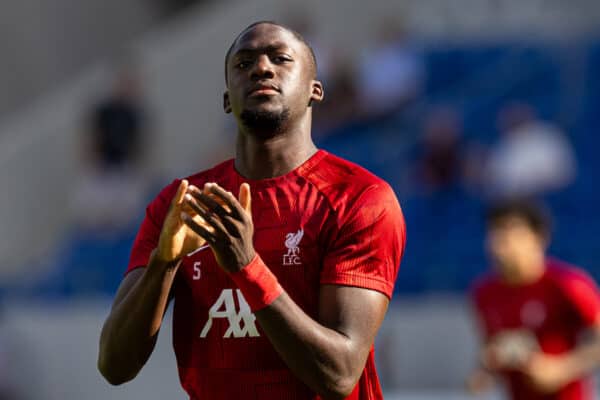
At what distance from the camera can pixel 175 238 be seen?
325cm

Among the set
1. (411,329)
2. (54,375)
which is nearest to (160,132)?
(54,375)

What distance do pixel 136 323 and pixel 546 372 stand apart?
3321mm

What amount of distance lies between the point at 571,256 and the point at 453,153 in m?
1.89

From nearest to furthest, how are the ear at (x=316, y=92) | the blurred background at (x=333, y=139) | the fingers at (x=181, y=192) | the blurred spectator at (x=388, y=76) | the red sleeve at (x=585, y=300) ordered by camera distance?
the fingers at (x=181, y=192) < the ear at (x=316, y=92) < the red sleeve at (x=585, y=300) < the blurred background at (x=333, y=139) < the blurred spectator at (x=388, y=76)

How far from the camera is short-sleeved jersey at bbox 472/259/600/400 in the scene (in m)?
6.34

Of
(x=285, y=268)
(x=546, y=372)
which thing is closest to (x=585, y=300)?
(x=546, y=372)

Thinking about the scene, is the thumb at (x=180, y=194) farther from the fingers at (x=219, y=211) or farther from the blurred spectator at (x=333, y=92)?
the blurred spectator at (x=333, y=92)

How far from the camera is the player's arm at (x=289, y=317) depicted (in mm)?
3025

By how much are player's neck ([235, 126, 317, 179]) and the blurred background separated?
16.4 ft

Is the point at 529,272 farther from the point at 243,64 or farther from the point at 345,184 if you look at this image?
the point at 243,64

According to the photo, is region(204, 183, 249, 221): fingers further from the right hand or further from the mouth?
the mouth

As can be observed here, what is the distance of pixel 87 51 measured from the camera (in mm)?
17109

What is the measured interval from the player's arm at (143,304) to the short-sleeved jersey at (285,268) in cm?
12

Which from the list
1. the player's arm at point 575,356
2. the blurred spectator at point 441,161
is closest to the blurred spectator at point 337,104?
the blurred spectator at point 441,161
